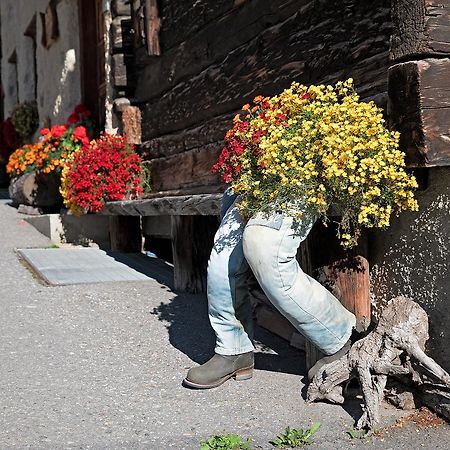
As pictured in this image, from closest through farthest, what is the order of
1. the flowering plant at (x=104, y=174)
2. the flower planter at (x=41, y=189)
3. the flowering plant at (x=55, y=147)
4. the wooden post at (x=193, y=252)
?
the wooden post at (x=193, y=252) → the flowering plant at (x=104, y=174) → the flowering plant at (x=55, y=147) → the flower planter at (x=41, y=189)

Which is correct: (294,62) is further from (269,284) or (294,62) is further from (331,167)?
(269,284)

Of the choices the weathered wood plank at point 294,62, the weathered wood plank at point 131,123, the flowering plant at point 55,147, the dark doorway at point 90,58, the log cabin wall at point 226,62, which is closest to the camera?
the weathered wood plank at point 294,62

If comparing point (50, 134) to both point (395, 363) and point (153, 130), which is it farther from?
point (395, 363)

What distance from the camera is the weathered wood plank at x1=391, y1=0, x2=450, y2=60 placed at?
294 centimetres

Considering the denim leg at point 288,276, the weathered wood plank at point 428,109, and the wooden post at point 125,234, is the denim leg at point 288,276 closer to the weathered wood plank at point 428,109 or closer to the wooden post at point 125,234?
the weathered wood plank at point 428,109

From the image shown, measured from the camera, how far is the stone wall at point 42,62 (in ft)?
31.3

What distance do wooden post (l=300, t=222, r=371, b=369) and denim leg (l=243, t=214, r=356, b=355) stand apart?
0.18 meters

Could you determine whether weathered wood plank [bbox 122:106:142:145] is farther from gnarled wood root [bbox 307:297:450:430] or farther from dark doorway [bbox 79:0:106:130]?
gnarled wood root [bbox 307:297:450:430]

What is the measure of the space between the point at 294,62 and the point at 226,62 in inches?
40.6

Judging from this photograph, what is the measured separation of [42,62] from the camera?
11266 millimetres

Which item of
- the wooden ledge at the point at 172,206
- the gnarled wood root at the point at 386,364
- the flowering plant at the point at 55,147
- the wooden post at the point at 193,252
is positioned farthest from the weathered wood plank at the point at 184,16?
the gnarled wood root at the point at 386,364

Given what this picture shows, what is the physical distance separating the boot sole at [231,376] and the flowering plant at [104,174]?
3664mm

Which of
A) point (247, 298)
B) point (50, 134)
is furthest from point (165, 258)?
point (247, 298)

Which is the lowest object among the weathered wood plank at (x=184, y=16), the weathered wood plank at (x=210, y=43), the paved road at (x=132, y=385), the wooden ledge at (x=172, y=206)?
the paved road at (x=132, y=385)
